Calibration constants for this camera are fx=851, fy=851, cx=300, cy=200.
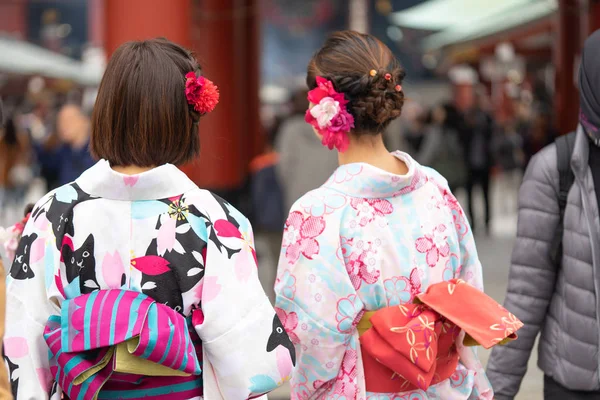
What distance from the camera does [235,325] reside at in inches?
86.2

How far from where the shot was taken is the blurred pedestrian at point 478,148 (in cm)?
1103

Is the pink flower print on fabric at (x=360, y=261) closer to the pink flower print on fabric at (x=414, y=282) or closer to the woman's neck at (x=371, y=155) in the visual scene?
the pink flower print on fabric at (x=414, y=282)

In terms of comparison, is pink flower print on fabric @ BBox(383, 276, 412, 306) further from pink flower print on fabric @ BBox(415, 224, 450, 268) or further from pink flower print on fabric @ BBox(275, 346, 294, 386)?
pink flower print on fabric @ BBox(275, 346, 294, 386)

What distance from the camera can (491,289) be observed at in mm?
7531

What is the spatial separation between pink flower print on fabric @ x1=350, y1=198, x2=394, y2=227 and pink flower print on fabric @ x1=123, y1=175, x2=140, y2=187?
0.71 metres

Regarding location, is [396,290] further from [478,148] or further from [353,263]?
[478,148]

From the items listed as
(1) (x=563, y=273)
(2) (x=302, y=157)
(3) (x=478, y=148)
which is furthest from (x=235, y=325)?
(3) (x=478, y=148)

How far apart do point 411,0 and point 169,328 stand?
1270 centimetres

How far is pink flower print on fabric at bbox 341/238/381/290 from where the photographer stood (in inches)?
99.2

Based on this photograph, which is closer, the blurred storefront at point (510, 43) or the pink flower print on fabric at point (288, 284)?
the pink flower print on fabric at point (288, 284)

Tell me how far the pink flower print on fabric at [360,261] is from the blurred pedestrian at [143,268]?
0.36m

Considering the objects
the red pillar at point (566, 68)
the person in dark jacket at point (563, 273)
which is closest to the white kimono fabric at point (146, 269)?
the person in dark jacket at point (563, 273)

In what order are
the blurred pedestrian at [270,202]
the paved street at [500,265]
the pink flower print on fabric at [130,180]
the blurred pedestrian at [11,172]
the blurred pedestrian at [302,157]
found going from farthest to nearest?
the blurred pedestrian at [11,172] < the blurred pedestrian at [270,202] < the blurred pedestrian at [302,157] < the paved street at [500,265] < the pink flower print on fabric at [130,180]

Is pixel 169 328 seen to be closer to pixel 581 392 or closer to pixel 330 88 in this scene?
pixel 330 88
